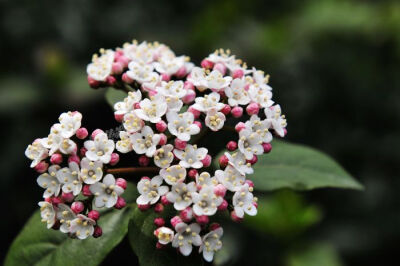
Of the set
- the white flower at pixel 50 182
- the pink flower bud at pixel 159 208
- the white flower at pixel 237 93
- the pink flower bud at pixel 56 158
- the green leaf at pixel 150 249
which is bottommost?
the green leaf at pixel 150 249

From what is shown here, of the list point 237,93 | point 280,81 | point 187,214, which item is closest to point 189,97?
point 237,93

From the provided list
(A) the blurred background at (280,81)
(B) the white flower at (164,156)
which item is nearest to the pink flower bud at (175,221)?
(B) the white flower at (164,156)

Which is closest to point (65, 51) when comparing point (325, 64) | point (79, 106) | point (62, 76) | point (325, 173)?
point (62, 76)

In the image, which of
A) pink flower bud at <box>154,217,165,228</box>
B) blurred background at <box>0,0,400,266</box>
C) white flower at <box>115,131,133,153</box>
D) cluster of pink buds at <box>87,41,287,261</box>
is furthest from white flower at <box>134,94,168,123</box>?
blurred background at <box>0,0,400,266</box>

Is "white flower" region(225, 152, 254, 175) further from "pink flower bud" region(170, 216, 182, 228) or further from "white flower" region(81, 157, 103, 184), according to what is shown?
"white flower" region(81, 157, 103, 184)

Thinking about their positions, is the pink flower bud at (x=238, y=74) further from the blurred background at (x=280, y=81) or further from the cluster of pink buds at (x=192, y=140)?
the blurred background at (x=280, y=81)

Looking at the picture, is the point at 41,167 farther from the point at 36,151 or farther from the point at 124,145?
the point at 124,145
